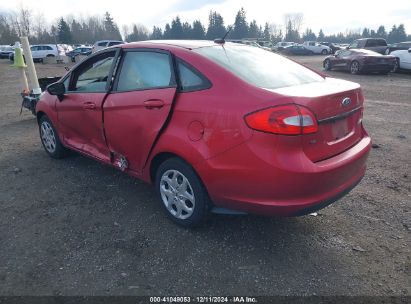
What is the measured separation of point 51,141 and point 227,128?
3.53 m

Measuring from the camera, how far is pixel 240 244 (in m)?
3.03

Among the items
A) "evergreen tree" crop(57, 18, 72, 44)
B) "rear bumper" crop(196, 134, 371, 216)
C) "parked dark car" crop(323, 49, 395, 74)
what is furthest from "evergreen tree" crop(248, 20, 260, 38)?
"rear bumper" crop(196, 134, 371, 216)

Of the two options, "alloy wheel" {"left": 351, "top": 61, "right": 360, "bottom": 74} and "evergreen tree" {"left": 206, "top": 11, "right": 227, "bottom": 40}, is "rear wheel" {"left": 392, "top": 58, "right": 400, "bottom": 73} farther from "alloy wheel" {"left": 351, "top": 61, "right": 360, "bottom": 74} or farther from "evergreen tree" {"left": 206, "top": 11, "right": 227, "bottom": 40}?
"evergreen tree" {"left": 206, "top": 11, "right": 227, "bottom": 40}

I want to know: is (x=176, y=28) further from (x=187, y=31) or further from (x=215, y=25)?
(x=215, y=25)

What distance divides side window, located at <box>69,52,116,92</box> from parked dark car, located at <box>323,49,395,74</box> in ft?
49.8

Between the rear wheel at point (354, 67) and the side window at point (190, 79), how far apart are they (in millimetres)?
15778

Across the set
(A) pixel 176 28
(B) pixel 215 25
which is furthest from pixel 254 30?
(A) pixel 176 28

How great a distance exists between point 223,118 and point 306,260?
4.50 feet

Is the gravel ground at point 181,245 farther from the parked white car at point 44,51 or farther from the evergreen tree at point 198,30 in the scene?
the evergreen tree at point 198,30

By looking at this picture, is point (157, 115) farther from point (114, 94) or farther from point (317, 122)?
point (317, 122)

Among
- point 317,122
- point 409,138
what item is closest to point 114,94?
point 317,122

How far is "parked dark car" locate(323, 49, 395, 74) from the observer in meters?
16.0

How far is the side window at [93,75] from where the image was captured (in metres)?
3.85

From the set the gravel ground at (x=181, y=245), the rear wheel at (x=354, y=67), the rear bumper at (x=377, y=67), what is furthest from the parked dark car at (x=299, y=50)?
the gravel ground at (x=181, y=245)
